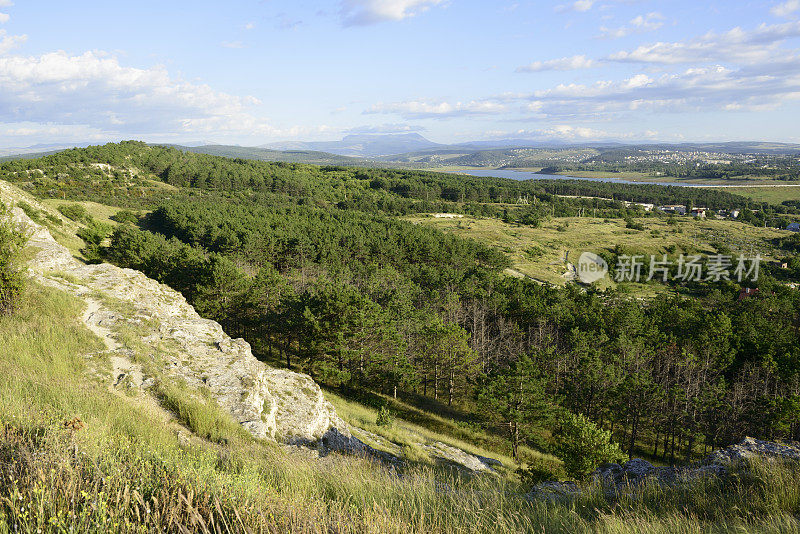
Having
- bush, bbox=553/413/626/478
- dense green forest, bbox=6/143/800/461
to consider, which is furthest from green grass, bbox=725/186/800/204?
bush, bbox=553/413/626/478

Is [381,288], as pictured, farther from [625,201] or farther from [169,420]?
[625,201]

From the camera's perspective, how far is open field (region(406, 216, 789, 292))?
91.9 metres

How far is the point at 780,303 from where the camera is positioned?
45969mm

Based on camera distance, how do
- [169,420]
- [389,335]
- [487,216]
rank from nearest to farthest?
[169,420] → [389,335] → [487,216]

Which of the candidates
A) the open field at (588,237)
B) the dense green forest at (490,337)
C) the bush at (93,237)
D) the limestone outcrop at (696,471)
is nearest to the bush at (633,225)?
the open field at (588,237)

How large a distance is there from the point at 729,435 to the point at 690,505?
26.9 m

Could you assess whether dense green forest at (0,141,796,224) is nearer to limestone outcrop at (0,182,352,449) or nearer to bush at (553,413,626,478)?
limestone outcrop at (0,182,352,449)

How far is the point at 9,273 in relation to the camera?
11.7 m

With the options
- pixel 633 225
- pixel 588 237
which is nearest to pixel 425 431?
pixel 588 237

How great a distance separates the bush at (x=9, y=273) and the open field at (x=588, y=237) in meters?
73.9

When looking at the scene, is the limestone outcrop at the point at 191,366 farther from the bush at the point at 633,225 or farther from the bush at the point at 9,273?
the bush at the point at 633,225

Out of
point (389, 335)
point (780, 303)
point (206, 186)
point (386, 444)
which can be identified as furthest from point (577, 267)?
point (206, 186)

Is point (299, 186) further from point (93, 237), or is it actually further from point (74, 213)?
point (93, 237)

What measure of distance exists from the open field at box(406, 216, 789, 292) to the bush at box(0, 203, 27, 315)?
243 feet
